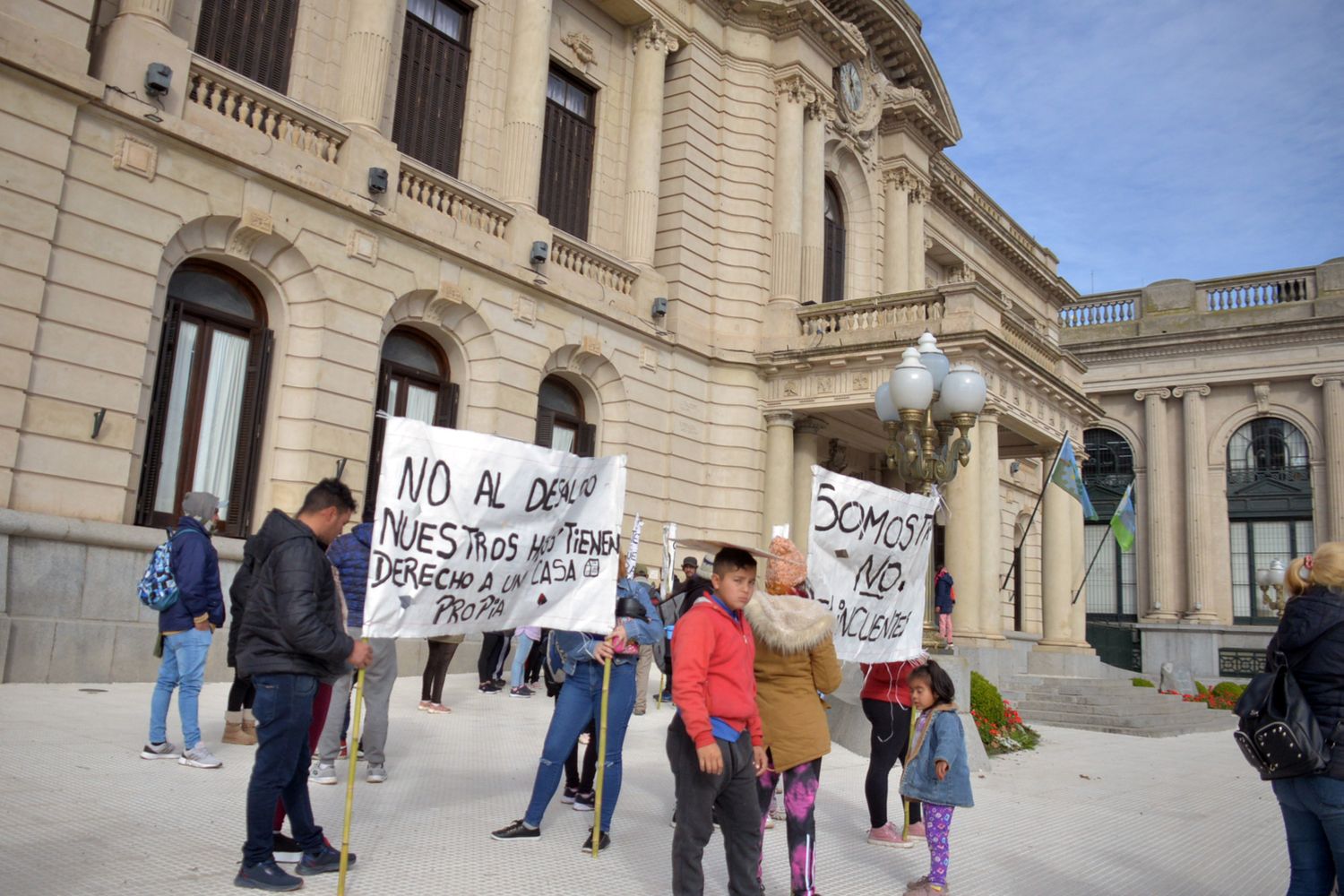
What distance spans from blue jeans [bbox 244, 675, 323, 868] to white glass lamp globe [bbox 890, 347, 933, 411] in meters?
7.94

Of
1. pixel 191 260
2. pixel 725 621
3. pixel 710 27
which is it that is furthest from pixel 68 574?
A: pixel 710 27

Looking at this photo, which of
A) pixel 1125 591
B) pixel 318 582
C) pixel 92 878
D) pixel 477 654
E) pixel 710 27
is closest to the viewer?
pixel 92 878

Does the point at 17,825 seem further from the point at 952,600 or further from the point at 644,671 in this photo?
the point at 952,600

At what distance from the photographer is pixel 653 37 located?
2211 centimetres

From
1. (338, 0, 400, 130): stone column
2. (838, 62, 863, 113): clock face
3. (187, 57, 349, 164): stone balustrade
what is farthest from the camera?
(838, 62, 863, 113): clock face

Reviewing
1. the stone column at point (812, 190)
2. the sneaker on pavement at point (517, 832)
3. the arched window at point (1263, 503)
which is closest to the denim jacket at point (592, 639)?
the sneaker on pavement at point (517, 832)

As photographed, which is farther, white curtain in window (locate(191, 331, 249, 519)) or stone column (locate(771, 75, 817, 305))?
stone column (locate(771, 75, 817, 305))

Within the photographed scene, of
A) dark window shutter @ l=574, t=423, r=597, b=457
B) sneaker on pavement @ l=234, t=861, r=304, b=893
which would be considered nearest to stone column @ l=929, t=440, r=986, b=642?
dark window shutter @ l=574, t=423, r=597, b=457

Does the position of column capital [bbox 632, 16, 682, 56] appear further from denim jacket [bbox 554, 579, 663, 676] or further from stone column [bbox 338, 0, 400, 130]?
denim jacket [bbox 554, 579, 663, 676]

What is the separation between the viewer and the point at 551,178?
815 inches

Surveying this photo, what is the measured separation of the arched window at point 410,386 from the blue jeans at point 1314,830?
13.8 metres

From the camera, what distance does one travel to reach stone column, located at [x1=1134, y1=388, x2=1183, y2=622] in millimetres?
37594

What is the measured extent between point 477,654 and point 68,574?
6.57m

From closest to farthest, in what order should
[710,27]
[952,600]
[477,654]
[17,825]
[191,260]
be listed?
[17,825]
[191,260]
[477,654]
[952,600]
[710,27]
